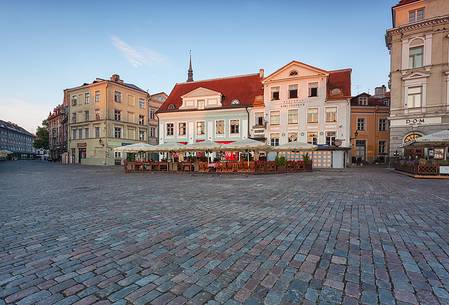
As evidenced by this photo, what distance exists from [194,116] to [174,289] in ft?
97.7

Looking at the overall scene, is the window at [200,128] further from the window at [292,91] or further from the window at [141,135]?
the window at [141,135]

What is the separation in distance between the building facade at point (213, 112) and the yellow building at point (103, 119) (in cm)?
1071

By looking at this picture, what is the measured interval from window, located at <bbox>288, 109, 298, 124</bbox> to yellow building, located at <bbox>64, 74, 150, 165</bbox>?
27.8 m

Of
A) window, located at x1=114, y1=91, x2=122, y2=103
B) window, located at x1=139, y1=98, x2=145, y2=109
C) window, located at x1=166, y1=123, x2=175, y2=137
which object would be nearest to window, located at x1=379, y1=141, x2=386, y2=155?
window, located at x1=166, y1=123, x2=175, y2=137

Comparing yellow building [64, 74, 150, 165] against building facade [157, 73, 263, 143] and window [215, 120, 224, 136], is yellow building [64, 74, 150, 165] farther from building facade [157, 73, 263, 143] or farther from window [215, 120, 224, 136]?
window [215, 120, 224, 136]

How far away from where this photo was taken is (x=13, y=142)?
109m

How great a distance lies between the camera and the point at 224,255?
3393mm

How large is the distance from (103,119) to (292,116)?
29653 millimetres

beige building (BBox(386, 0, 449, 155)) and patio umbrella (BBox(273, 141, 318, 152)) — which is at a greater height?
beige building (BBox(386, 0, 449, 155))

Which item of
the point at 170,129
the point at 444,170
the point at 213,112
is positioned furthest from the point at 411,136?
the point at 170,129

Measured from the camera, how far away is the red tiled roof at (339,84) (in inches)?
1027

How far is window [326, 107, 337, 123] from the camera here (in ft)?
85.2

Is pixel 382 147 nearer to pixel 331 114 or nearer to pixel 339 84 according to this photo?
pixel 339 84

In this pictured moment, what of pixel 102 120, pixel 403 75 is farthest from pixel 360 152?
pixel 102 120
